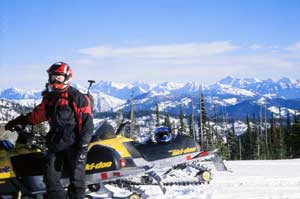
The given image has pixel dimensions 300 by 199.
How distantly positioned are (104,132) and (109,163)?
23.5 inches

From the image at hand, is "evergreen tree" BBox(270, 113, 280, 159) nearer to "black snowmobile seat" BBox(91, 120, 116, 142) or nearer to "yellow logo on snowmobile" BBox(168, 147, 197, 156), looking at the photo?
"yellow logo on snowmobile" BBox(168, 147, 197, 156)

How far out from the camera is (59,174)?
18.9 ft

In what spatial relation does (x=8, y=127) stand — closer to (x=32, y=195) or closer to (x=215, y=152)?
(x=32, y=195)

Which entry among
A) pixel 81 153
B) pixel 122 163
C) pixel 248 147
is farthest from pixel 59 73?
pixel 248 147

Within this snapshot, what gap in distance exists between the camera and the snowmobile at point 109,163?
245 inches

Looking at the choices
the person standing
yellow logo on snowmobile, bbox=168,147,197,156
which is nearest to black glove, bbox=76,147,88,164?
the person standing

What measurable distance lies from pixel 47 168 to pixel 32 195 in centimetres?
94

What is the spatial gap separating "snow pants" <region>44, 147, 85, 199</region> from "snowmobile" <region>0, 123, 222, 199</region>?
601 millimetres

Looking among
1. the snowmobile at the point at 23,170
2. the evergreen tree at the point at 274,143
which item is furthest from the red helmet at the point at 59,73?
the evergreen tree at the point at 274,143

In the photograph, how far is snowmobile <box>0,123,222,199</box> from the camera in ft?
20.5

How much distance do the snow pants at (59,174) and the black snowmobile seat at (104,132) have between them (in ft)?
4.26

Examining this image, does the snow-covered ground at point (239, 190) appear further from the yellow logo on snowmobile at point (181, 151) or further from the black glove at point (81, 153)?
the black glove at point (81, 153)

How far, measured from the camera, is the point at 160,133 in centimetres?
837

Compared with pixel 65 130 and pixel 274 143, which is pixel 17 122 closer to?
pixel 65 130
